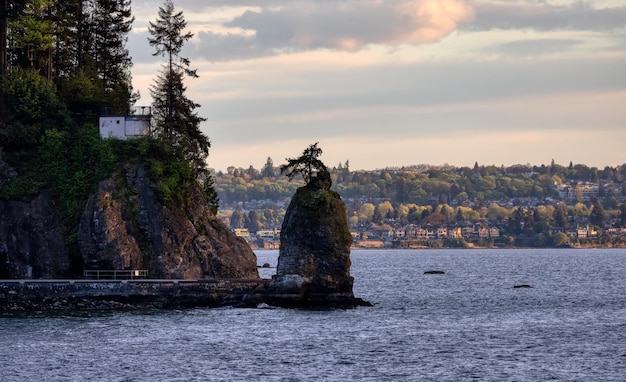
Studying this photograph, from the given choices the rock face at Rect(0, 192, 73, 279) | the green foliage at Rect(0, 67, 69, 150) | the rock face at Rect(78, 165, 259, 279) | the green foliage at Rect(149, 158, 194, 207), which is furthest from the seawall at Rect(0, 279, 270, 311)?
the green foliage at Rect(0, 67, 69, 150)

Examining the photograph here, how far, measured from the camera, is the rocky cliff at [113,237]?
96625 millimetres

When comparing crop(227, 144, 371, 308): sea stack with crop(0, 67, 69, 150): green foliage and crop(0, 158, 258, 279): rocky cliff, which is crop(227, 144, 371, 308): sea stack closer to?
crop(0, 158, 258, 279): rocky cliff

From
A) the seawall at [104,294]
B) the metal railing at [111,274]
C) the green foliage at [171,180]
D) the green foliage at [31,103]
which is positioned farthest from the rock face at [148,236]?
the green foliage at [31,103]

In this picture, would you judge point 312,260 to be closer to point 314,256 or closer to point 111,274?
point 314,256

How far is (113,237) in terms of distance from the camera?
3794 inches

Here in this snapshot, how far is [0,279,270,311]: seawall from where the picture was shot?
92.2m

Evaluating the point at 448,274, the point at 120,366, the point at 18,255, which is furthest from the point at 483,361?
the point at 448,274

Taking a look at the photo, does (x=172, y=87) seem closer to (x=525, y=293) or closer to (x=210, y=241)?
(x=210, y=241)

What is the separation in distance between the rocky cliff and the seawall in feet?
11.6

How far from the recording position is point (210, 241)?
4031 inches

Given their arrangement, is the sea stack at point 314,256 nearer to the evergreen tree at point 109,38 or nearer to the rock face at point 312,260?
the rock face at point 312,260

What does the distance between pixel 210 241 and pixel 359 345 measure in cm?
3076

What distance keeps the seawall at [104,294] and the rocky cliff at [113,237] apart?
353 cm

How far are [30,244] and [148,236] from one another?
9.68 metres
